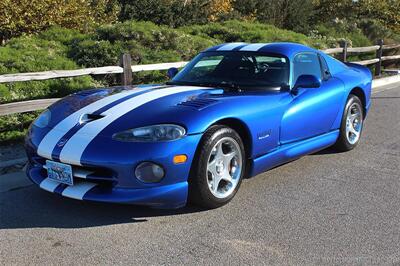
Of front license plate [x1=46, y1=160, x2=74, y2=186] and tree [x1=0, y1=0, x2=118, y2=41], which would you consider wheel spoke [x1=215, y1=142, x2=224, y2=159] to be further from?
tree [x1=0, y1=0, x2=118, y2=41]

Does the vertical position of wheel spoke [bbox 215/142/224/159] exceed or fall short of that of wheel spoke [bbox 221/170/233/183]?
it exceeds it

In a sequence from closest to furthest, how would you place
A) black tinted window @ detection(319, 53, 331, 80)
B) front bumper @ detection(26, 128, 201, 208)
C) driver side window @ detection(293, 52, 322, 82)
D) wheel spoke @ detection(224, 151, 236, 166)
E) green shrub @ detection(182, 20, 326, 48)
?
1. front bumper @ detection(26, 128, 201, 208)
2. wheel spoke @ detection(224, 151, 236, 166)
3. driver side window @ detection(293, 52, 322, 82)
4. black tinted window @ detection(319, 53, 331, 80)
5. green shrub @ detection(182, 20, 326, 48)

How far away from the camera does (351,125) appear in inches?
253

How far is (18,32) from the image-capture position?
11.4m

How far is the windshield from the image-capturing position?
17.2ft

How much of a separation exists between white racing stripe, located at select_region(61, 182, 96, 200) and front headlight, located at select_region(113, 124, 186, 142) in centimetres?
44

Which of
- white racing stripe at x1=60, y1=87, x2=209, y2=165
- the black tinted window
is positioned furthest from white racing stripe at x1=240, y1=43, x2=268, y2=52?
white racing stripe at x1=60, y1=87, x2=209, y2=165

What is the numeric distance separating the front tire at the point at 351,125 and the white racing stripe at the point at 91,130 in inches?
101

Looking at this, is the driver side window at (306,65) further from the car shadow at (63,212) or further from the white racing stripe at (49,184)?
the white racing stripe at (49,184)

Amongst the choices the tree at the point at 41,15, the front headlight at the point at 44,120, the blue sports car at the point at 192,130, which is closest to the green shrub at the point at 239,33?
the tree at the point at 41,15

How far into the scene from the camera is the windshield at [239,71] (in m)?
5.23

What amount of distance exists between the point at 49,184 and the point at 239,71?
2.29m

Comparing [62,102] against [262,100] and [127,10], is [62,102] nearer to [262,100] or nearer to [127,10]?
[262,100]

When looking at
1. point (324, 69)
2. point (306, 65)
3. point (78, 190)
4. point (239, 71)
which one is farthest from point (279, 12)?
point (78, 190)
